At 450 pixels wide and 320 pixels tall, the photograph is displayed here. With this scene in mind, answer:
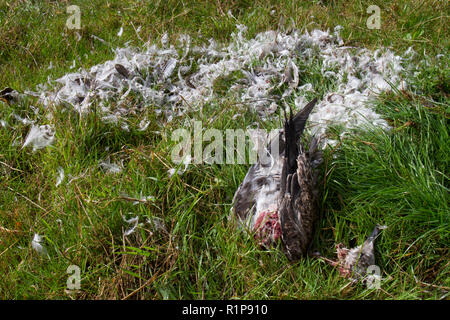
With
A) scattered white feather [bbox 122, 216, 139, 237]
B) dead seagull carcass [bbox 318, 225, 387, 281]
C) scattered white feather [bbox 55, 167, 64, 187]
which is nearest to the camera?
dead seagull carcass [bbox 318, 225, 387, 281]

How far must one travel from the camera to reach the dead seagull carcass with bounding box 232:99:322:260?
234cm

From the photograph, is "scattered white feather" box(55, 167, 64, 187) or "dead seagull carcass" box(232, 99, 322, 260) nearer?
"dead seagull carcass" box(232, 99, 322, 260)

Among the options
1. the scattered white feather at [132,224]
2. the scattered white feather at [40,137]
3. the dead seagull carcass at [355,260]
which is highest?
the scattered white feather at [40,137]

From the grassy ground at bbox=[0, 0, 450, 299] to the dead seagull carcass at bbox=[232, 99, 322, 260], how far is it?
80mm

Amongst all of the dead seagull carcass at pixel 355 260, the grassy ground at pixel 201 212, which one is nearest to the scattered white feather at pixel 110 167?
the grassy ground at pixel 201 212

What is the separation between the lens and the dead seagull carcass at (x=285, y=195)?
7.68ft

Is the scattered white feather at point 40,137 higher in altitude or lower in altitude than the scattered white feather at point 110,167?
higher

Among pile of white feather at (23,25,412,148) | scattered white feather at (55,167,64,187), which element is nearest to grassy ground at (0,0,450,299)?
scattered white feather at (55,167,64,187)

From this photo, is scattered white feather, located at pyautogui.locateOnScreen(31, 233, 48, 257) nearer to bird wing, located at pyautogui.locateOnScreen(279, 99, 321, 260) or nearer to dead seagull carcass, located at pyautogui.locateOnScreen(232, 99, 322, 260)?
dead seagull carcass, located at pyautogui.locateOnScreen(232, 99, 322, 260)

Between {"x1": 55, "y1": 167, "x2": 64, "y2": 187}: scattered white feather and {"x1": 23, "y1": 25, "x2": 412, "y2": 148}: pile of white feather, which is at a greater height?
{"x1": 23, "y1": 25, "x2": 412, "y2": 148}: pile of white feather

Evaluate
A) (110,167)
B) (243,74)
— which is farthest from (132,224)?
(243,74)

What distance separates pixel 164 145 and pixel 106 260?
3.00 ft

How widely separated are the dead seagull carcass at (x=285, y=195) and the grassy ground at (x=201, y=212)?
80 mm

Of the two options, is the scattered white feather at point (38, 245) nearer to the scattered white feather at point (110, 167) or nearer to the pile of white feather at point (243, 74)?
the scattered white feather at point (110, 167)
